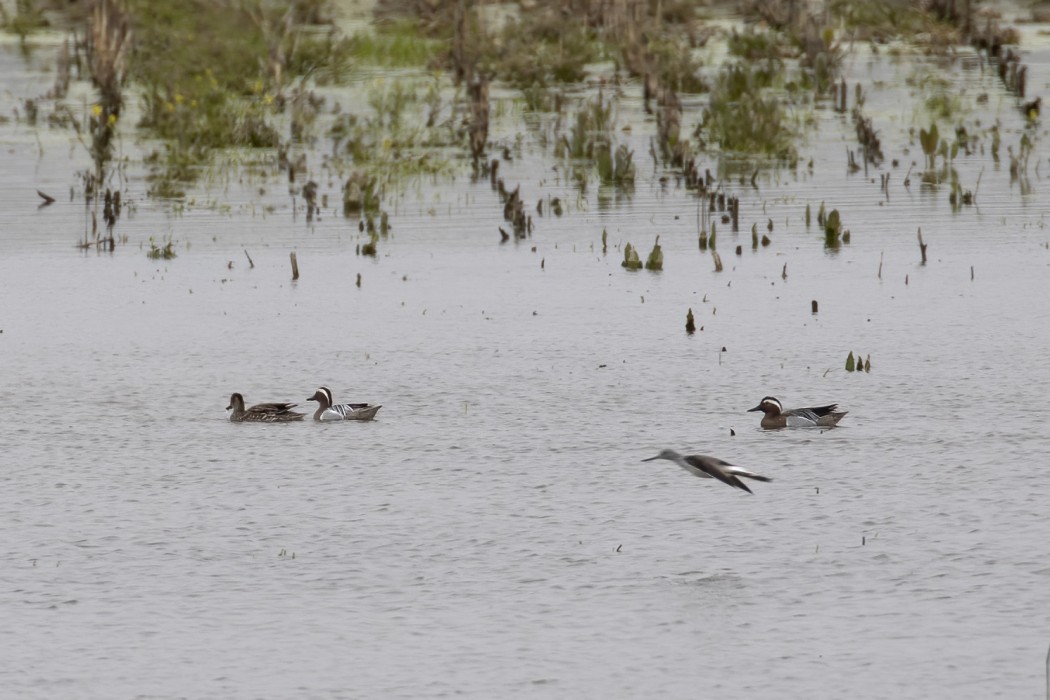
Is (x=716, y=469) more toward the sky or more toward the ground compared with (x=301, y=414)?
more toward the sky

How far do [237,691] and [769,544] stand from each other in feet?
9.55

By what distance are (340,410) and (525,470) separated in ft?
5.65

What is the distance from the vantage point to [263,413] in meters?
11.9

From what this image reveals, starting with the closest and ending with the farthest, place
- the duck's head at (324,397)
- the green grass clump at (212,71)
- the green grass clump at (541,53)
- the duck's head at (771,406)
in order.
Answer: the duck's head at (771,406) < the duck's head at (324,397) < the green grass clump at (212,71) < the green grass clump at (541,53)

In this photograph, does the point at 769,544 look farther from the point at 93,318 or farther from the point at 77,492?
the point at 93,318

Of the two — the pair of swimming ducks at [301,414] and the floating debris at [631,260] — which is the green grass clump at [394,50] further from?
the pair of swimming ducks at [301,414]

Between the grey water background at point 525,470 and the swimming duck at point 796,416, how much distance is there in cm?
12

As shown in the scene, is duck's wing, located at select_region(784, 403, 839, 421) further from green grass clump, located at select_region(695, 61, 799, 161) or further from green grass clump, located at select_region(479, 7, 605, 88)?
green grass clump, located at select_region(479, 7, 605, 88)

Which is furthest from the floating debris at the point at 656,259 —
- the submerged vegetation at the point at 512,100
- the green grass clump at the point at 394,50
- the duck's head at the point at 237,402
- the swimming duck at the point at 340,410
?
the green grass clump at the point at 394,50

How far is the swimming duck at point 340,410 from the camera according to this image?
11.9 m

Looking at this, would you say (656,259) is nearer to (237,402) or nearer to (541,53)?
(237,402)

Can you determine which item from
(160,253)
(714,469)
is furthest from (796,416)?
(160,253)

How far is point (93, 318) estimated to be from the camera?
52.3 ft

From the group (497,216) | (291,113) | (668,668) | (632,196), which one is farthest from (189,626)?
(291,113)
